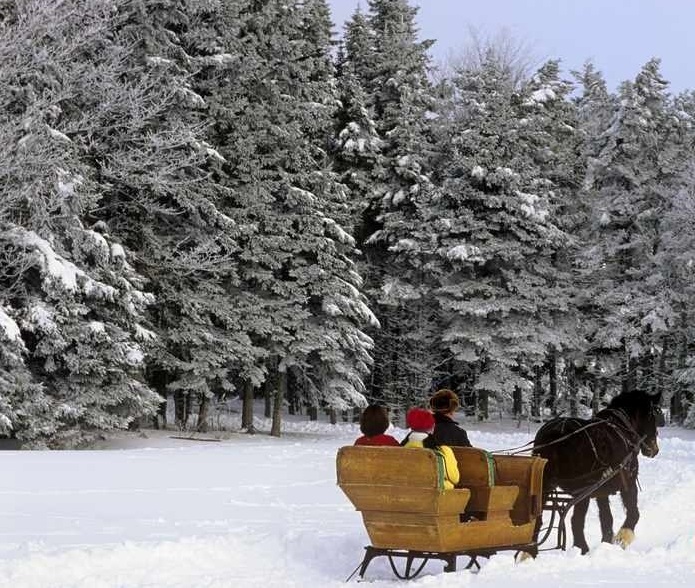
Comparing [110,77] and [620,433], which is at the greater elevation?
[110,77]

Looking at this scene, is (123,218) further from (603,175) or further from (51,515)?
(603,175)

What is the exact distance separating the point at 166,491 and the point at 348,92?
25.0m

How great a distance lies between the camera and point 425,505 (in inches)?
312

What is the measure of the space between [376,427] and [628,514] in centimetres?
349

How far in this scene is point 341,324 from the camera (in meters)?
31.8

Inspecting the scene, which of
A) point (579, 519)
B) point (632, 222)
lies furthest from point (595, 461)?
point (632, 222)

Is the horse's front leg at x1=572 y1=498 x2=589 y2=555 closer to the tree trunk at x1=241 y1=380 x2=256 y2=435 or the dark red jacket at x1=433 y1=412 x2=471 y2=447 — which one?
the dark red jacket at x1=433 y1=412 x2=471 y2=447

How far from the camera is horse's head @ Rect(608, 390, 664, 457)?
1066 centimetres

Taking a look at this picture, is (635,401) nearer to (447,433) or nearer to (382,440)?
(447,433)

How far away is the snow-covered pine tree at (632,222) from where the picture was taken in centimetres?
3822

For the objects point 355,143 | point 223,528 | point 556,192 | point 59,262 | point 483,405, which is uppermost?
point 355,143

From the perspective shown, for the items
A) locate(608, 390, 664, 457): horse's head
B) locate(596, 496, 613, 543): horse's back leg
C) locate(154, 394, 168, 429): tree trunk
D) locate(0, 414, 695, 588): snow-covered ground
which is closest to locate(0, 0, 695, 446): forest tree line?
locate(154, 394, 168, 429): tree trunk

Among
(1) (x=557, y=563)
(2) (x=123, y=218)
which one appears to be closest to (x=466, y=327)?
(2) (x=123, y=218)

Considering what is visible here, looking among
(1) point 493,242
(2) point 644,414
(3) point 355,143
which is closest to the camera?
(2) point 644,414
